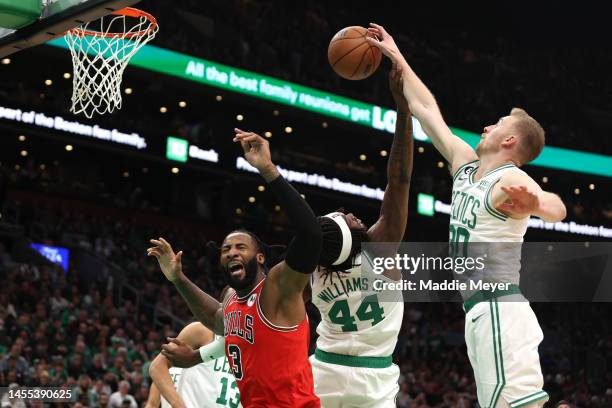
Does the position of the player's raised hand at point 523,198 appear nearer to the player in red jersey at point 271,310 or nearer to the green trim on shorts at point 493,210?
the green trim on shorts at point 493,210

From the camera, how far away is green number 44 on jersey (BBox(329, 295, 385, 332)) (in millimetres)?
5180

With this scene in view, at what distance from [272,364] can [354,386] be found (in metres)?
0.67

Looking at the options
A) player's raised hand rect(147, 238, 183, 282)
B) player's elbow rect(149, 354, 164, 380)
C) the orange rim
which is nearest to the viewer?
player's raised hand rect(147, 238, 183, 282)

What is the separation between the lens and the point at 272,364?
4617mm

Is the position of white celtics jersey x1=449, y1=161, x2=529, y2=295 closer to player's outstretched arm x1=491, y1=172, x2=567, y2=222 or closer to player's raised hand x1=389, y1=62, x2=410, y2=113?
player's outstretched arm x1=491, y1=172, x2=567, y2=222

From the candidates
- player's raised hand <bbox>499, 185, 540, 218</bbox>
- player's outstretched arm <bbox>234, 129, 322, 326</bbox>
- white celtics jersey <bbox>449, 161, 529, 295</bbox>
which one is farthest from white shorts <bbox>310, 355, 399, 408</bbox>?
player's raised hand <bbox>499, 185, 540, 218</bbox>

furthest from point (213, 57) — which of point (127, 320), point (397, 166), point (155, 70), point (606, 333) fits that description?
point (397, 166)

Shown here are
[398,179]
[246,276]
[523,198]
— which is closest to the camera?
[523,198]

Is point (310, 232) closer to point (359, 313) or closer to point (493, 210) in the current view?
point (493, 210)

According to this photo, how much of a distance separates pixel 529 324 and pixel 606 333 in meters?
22.5

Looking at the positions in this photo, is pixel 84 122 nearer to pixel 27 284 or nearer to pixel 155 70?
pixel 155 70

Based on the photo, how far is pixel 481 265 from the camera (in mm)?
4547

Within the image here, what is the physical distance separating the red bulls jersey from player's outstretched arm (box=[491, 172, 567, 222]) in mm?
1115

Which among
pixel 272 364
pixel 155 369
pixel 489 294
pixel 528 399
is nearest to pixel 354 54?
pixel 489 294
